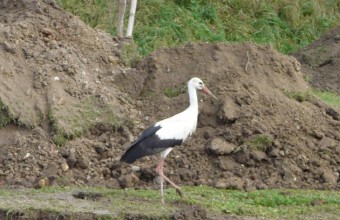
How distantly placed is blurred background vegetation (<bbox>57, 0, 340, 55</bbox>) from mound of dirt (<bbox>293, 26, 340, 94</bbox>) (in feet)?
2.91

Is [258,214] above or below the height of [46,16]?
below

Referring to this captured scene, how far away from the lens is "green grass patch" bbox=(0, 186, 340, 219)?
32.2ft

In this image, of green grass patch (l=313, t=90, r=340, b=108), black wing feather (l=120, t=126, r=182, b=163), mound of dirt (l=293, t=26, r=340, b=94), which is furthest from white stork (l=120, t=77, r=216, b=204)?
mound of dirt (l=293, t=26, r=340, b=94)

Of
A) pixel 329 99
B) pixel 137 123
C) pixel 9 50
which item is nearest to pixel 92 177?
pixel 137 123

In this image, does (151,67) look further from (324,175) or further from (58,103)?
(324,175)

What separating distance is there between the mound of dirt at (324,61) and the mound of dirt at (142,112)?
155 inches

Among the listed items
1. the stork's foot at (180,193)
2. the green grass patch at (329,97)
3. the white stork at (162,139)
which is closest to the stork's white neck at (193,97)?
the white stork at (162,139)

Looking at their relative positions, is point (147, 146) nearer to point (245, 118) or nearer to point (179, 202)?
point (179, 202)

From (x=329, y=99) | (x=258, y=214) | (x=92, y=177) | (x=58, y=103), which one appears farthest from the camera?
(x=329, y=99)

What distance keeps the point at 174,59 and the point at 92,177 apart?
2.71m

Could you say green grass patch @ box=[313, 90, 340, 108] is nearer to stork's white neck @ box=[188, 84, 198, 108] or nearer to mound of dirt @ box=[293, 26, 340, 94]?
mound of dirt @ box=[293, 26, 340, 94]

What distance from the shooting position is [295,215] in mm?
10141

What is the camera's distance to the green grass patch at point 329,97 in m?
15.7

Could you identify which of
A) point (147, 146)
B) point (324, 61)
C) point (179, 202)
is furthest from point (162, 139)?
point (324, 61)
